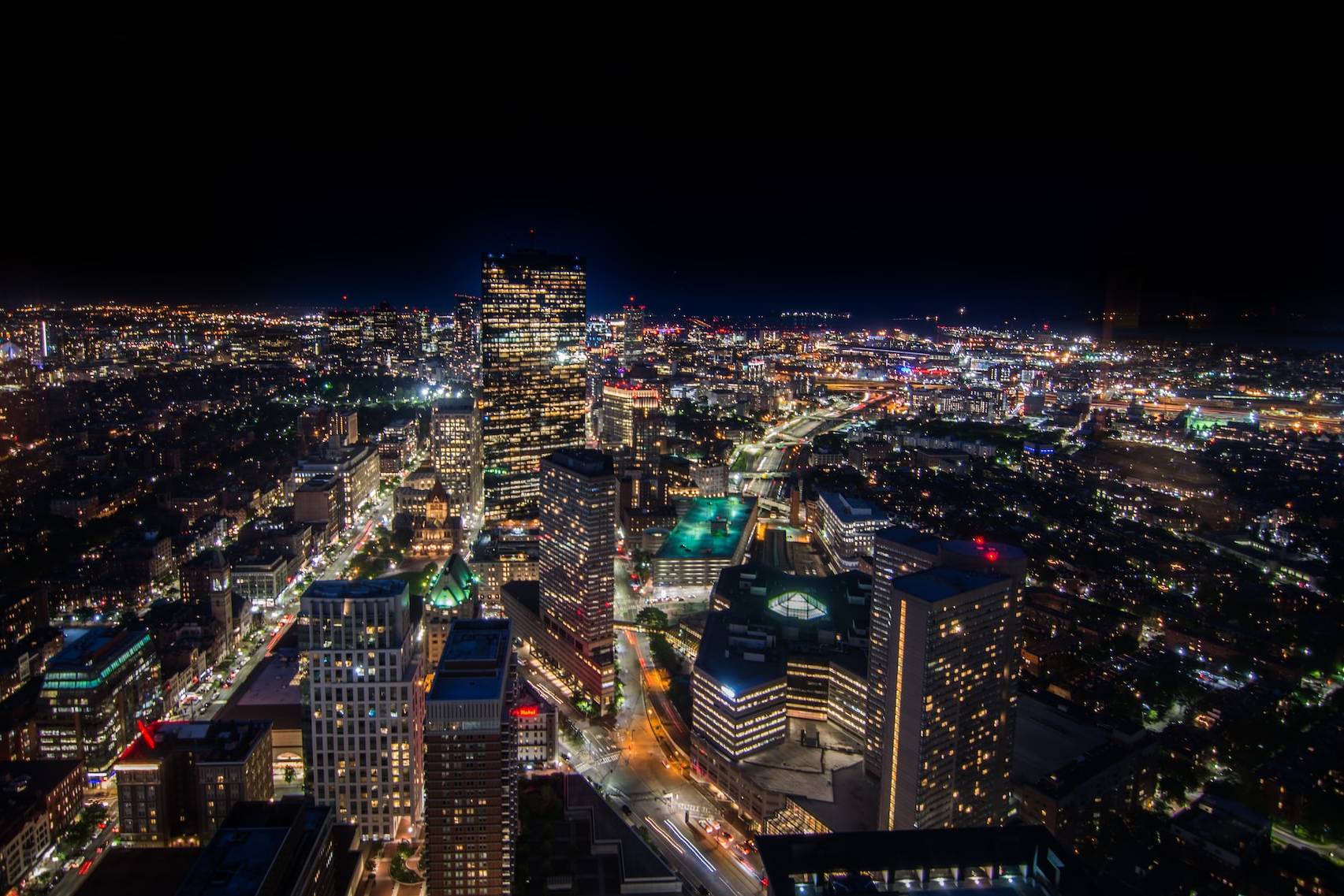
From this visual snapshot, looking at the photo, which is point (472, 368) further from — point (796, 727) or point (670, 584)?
point (796, 727)

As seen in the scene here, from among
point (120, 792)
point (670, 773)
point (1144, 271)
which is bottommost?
Result: point (670, 773)

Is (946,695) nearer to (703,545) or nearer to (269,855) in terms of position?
(269,855)

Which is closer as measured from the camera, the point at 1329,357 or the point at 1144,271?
the point at 1144,271

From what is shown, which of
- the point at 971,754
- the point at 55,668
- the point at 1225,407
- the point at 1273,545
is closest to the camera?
the point at 971,754

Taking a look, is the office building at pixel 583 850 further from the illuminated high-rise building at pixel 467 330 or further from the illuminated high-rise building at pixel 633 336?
the illuminated high-rise building at pixel 633 336

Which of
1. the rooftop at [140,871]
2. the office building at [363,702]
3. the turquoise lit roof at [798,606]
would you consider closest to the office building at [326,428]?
the turquoise lit roof at [798,606]

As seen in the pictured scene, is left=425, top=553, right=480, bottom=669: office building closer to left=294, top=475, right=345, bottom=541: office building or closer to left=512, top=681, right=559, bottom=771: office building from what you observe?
left=512, top=681, right=559, bottom=771: office building

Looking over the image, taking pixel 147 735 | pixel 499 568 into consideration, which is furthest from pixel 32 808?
pixel 499 568

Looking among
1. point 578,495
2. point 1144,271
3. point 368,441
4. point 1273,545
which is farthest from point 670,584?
point 368,441
